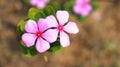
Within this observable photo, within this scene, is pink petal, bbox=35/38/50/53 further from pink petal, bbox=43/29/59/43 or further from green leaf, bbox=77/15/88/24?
green leaf, bbox=77/15/88/24

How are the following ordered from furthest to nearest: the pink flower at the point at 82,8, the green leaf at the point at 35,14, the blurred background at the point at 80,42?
the pink flower at the point at 82,8
the blurred background at the point at 80,42
the green leaf at the point at 35,14

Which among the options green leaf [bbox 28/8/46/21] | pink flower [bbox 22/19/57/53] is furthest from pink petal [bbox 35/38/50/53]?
green leaf [bbox 28/8/46/21]

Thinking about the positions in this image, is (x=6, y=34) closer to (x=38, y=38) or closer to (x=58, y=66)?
(x=58, y=66)

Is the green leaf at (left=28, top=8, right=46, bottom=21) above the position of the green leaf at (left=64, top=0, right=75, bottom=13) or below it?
above

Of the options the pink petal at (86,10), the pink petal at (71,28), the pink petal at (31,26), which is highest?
the pink petal at (31,26)

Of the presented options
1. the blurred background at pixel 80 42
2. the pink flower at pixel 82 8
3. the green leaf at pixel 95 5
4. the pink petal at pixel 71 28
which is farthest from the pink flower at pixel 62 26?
the green leaf at pixel 95 5

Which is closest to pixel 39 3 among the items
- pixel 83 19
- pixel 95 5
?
pixel 83 19

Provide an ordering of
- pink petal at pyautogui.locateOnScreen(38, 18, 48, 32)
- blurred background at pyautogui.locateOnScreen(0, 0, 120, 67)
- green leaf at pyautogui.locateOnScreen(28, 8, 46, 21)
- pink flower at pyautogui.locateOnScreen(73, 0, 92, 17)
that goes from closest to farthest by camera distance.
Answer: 1. pink petal at pyautogui.locateOnScreen(38, 18, 48, 32)
2. green leaf at pyautogui.locateOnScreen(28, 8, 46, 21)
3. blurred background at pyautogui.locateOnScreen(0, 0, 120, 67)
4. pink flower at pyautogui.locateOnScreen(73, 0, 92, 17)

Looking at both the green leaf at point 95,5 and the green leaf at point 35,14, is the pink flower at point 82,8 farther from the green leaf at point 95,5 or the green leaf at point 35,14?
the green leaf at point 35,14
